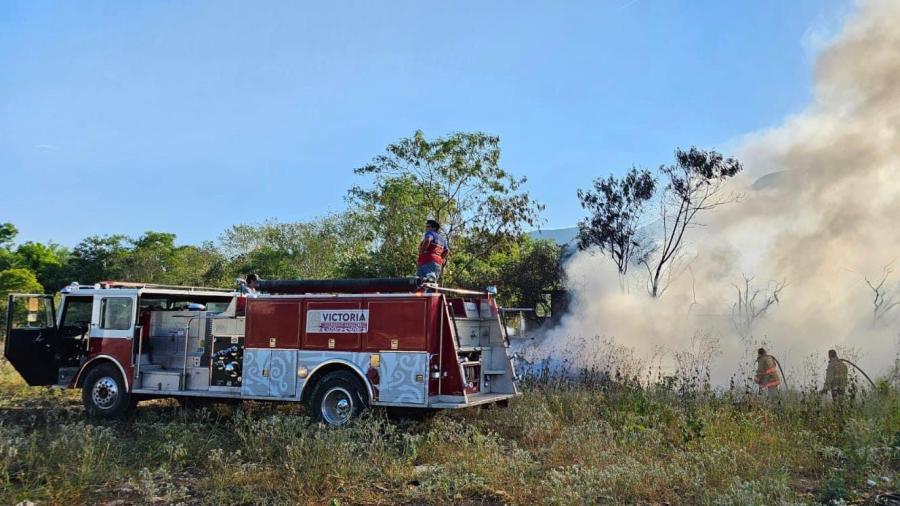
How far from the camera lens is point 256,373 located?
995 cm

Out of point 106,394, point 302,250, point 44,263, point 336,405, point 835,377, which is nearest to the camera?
point 336,405

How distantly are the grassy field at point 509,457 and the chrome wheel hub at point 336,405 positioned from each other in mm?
891

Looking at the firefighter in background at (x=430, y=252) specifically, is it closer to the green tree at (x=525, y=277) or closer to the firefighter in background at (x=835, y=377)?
the firefighter in background at (x=835, y=377)

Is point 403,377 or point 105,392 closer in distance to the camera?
point 403,377

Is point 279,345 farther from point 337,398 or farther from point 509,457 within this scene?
point 509,457

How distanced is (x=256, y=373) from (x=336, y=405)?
1.35 m

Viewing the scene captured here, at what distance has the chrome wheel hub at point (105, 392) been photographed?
10992 mm

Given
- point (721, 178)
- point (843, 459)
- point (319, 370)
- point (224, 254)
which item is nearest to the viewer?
point (843, 459)

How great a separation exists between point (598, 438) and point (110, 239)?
151 feet

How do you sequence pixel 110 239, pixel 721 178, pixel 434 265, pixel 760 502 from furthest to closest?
1. pixel 110 239
2. pixel 721 178
3. pixel 434 265
4. pixel 760 502

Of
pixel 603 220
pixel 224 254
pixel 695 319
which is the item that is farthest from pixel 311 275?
pixel 695 319

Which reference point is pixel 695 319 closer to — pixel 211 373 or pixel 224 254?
pixel 211 373

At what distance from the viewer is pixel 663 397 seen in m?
10.6

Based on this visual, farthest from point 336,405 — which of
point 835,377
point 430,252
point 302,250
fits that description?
point 302,250
